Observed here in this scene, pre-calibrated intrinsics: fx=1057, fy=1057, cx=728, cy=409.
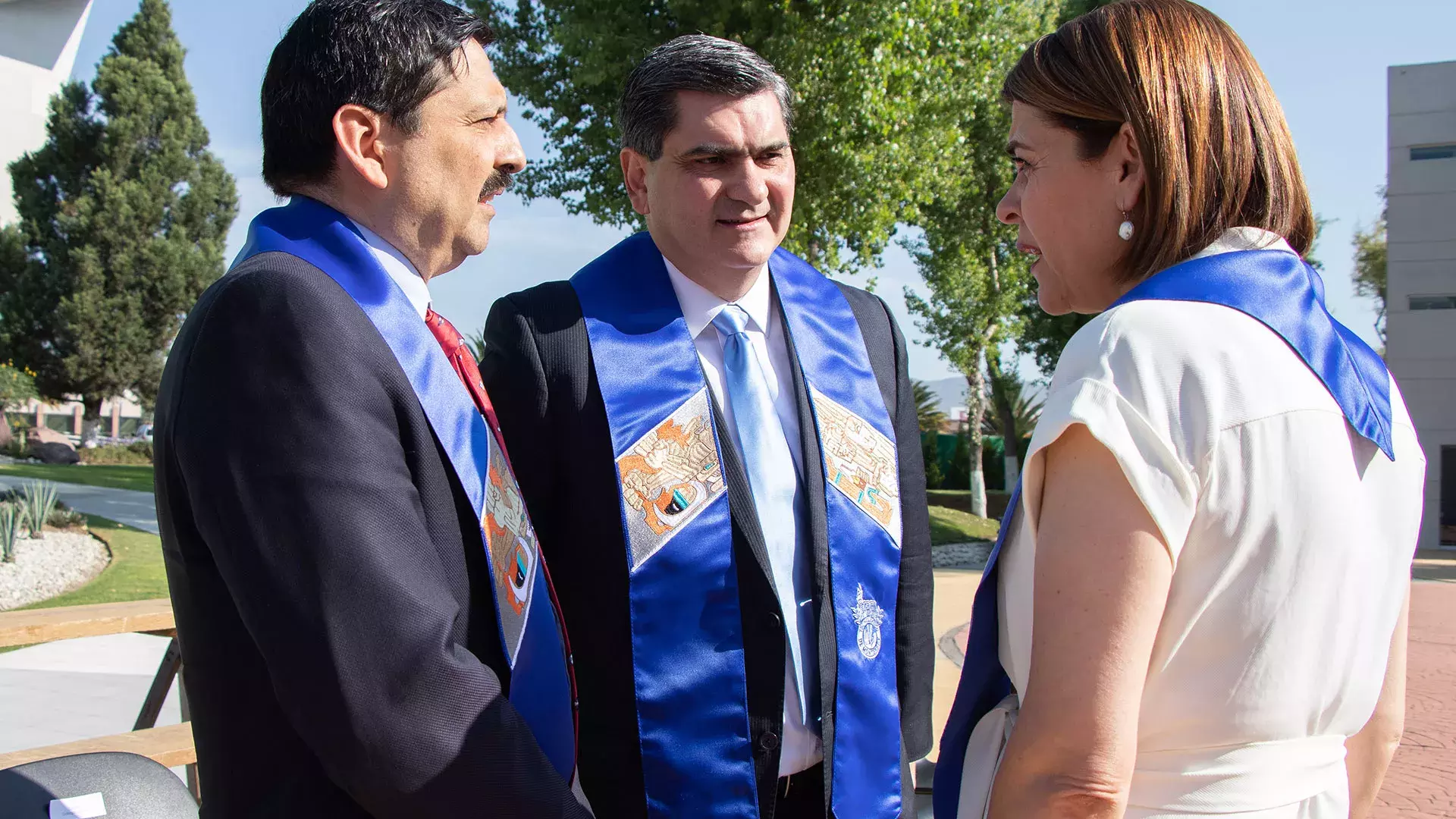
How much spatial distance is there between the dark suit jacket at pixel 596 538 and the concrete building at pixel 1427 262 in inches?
996

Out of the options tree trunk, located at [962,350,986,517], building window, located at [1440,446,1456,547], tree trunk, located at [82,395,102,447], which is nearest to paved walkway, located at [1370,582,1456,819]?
tree trunk, located at [962,350,986,517]

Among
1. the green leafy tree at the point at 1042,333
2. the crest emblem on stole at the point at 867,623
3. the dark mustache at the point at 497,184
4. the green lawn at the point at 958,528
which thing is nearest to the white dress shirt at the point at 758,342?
the crest emblem on stole at the point at 867,623

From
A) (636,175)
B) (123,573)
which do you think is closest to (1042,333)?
(123,573)

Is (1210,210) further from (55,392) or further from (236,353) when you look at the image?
(55,392)

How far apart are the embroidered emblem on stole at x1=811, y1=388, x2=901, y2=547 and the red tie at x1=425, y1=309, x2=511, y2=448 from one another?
76 cm

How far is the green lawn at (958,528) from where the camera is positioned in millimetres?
18297

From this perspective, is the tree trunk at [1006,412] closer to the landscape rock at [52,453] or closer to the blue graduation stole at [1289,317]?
the landscape rock at [52,453]

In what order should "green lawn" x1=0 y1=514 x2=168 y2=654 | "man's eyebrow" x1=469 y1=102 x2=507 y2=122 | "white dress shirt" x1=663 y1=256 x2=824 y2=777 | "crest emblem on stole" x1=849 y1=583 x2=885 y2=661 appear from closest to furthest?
"man's eyebrow" x1=469 y1=102 x2=507 y2=122, "crest emblem on stole" x1=849 y1=583 x2=885 y2=661, "white dress shirt" x1=663 y1=256 x2=824 y2=777, "green lawn" x1=0 y1=514 x2=168 y2=654

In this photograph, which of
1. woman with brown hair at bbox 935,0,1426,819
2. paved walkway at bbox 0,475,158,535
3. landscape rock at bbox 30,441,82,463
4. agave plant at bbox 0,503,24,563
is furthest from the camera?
landscape rock at bbox 30,441,82,463

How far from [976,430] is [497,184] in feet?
72.7

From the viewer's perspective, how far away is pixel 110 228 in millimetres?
27844

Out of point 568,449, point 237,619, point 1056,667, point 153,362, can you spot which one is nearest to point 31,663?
point 568,449

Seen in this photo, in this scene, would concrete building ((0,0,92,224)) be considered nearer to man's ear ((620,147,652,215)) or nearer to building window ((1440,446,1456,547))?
man's ear ((620,147,652,215))

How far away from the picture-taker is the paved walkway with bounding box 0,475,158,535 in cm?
1340
